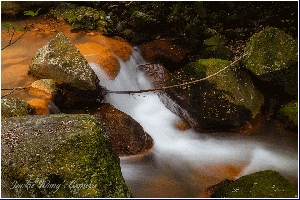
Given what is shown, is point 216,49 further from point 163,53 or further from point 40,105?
point 40,105

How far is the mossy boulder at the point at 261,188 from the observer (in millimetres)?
3898

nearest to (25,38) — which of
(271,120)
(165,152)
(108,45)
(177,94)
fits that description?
(108,45)

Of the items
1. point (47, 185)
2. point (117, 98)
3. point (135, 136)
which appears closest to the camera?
point (47, 185)

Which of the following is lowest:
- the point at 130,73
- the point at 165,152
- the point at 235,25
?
the point at 165,152

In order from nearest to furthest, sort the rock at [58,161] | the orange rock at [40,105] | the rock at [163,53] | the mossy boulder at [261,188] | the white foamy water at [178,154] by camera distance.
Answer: the rock at [58,161] → the mossy boulder at [261,188] → the white foamy water at [178,154] → the orange rock at [40,105] → the rock at [163,53]

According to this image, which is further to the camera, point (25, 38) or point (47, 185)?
point (25, 38)

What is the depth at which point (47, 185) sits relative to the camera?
291 centimetres

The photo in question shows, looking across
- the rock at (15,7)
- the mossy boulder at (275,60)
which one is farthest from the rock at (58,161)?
the rock at (15,7)

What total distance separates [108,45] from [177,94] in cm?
236

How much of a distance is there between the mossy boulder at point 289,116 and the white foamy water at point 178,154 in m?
0.37

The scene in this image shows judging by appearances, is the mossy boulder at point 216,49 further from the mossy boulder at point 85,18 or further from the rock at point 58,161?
the rock at point 58,161

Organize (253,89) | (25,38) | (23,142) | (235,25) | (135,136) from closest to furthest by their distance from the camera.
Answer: (23,142)
(135,136)
(253,89)
(25,38)
(235,25)

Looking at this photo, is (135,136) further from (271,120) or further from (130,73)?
(271,120)

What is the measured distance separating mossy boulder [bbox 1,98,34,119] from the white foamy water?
183 cm
